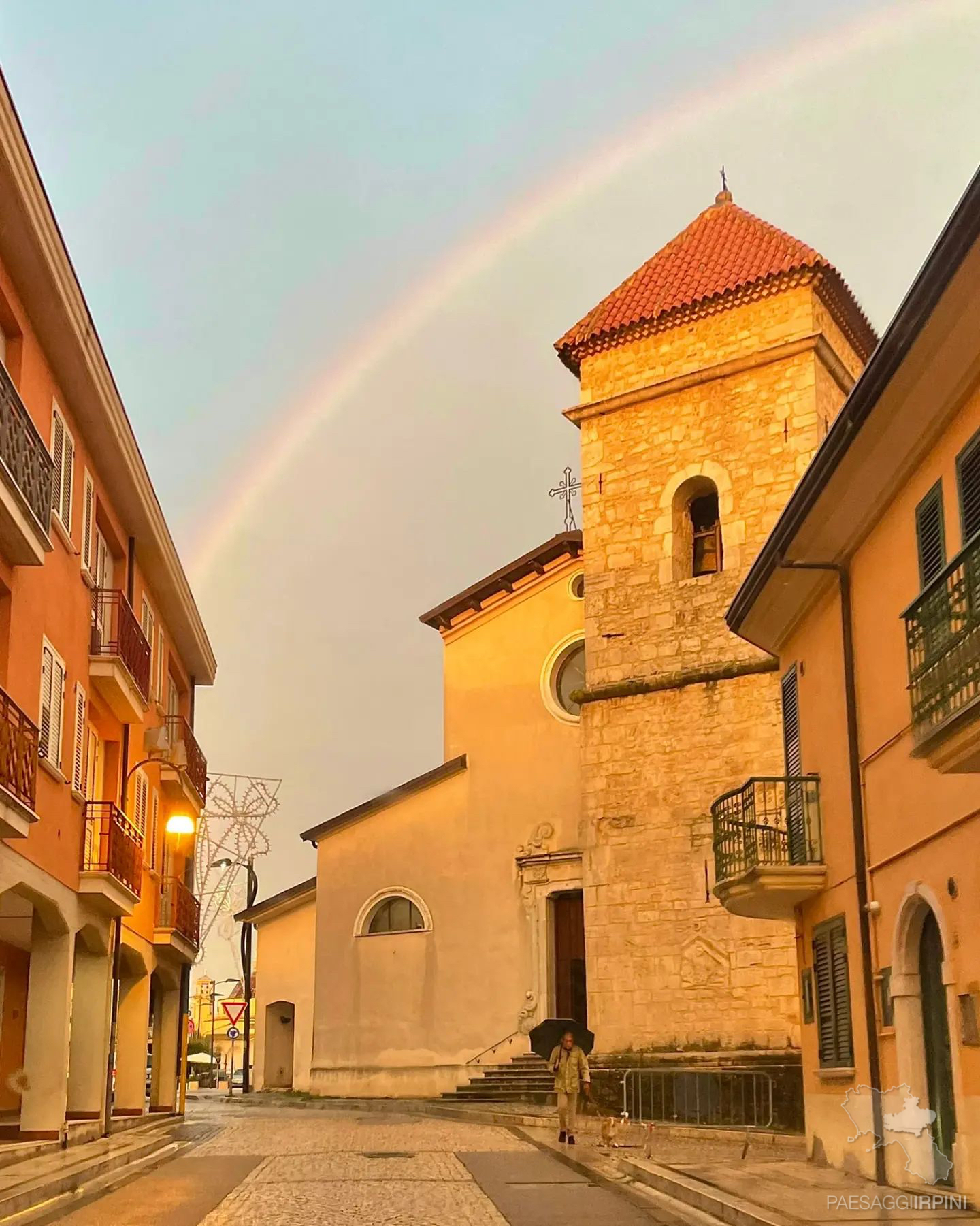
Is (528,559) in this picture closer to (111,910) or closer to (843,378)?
(843,378)

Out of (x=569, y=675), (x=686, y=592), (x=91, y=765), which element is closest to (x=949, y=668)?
(x=91, y=765)

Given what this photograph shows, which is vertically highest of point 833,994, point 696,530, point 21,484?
point 696,530

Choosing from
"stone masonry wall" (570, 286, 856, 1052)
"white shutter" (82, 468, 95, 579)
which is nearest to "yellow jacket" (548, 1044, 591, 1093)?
"stone masonry wall" (570, 286, 856, 1052)

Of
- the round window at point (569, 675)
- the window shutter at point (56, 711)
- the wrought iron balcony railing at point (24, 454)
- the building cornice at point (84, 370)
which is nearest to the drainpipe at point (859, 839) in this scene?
the wrought iron balcony railing at point (24, 454)

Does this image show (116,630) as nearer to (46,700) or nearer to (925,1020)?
(46,700)

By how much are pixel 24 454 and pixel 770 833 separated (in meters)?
9.83

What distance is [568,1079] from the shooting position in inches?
802

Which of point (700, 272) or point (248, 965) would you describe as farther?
point (248, 965)

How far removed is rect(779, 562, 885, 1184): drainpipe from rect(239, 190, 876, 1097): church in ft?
28.8

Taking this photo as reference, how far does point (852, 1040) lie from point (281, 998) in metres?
26.6

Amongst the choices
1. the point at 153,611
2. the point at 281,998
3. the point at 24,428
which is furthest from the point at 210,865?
the point at 24,428

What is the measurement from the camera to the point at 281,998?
38656 mm

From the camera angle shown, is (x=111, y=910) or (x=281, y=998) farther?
(x=281, y=998)

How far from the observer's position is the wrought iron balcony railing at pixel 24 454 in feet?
46.2
